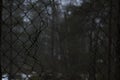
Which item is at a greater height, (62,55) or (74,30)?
(74,30)

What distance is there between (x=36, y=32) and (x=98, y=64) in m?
0.12

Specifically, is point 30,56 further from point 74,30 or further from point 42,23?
point 74,30

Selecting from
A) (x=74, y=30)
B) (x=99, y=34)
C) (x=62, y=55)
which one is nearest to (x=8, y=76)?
(x=99, y=34)

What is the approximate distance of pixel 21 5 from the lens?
0.35m

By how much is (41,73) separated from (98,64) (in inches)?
4.3

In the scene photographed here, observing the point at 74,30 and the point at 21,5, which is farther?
the point at 74,30

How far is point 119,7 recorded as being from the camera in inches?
15.1

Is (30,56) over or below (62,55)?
over

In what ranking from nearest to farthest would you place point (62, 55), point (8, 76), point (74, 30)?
point (8, 76)
point (74, 30)
point (62, 55)

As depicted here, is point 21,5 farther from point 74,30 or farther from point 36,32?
point 74,30

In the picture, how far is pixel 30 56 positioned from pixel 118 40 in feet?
0.42

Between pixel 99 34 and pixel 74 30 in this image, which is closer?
pixel 99 34

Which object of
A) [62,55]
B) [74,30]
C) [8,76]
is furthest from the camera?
[62,55]

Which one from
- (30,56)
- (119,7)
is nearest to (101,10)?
(119,7)
